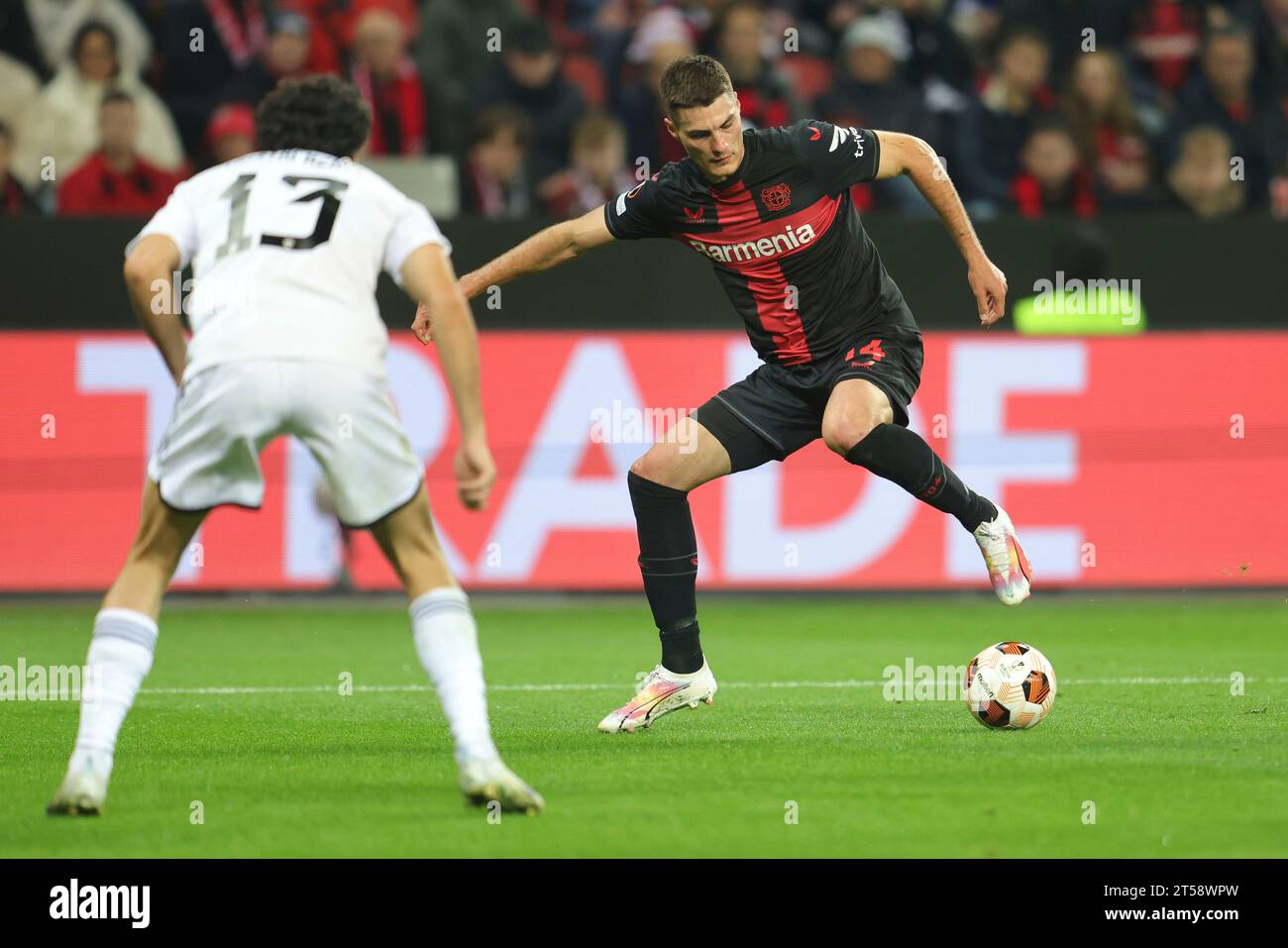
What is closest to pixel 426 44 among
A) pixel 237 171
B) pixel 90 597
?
pixel 90 597

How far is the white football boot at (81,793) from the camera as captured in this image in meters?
4.95

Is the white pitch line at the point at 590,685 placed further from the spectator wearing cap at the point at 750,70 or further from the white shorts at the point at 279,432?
the spectator wearing cap at the point at 750,70

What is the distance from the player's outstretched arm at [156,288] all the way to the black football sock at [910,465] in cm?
235

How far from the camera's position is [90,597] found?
37.4 feet

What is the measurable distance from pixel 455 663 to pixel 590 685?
3.24 metres

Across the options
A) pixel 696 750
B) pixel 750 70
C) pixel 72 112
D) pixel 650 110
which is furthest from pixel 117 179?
pixel 696 750

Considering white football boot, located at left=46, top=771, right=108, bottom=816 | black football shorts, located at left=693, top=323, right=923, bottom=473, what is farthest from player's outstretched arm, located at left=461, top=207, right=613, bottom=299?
white football boot, located at left=46, top=771, right=108, bottom=816

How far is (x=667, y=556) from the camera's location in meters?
6.92

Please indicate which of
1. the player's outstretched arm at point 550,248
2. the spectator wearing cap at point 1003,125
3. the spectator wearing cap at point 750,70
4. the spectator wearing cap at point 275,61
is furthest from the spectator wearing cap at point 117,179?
the player's outstretched arm at point 550,248

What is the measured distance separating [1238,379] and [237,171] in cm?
807

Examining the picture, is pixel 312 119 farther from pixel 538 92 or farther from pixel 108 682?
pixel 538 92

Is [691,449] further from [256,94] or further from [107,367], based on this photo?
[256,94]

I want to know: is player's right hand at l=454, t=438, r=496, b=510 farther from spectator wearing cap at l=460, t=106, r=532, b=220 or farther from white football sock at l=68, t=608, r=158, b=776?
spectator wearing cap at l=460, t=106, r=532, b=220

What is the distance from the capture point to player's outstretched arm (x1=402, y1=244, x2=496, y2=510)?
16.1 ft
